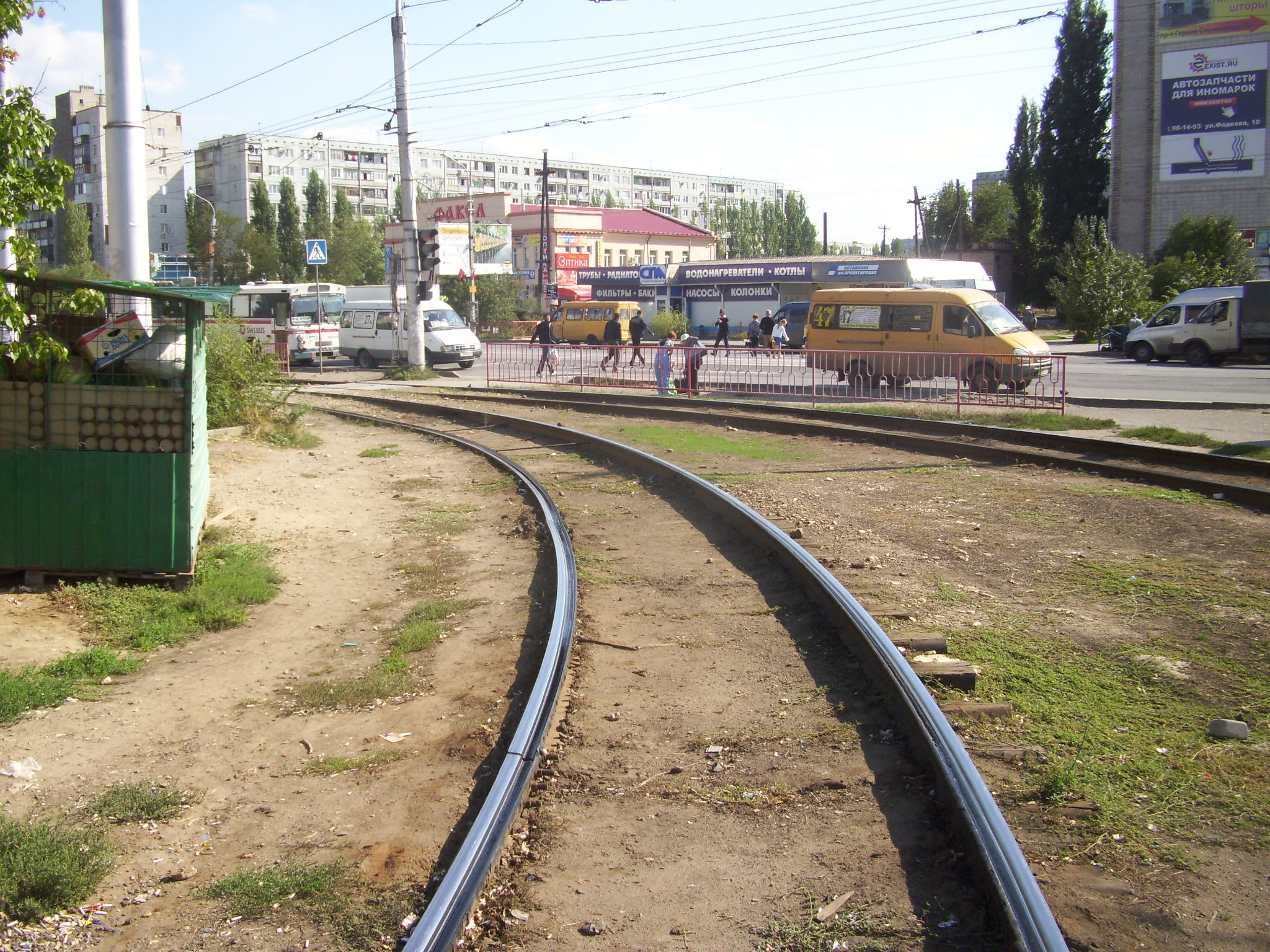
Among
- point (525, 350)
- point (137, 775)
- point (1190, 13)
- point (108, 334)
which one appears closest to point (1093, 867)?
point (137, 775)

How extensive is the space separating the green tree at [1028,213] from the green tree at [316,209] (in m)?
47.3

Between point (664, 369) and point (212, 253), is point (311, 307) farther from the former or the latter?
point (664, 369)

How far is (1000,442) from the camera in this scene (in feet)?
46.7

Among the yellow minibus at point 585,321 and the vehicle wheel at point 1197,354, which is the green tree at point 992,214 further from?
the vehicle wheel at point 1197,354

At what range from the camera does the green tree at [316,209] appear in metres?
76.8

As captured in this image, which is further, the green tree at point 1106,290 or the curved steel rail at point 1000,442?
the green tree at point 1106,290

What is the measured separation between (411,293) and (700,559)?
68.6 ft

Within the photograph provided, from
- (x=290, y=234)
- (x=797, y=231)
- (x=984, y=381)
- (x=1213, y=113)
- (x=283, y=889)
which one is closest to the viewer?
(x=283, y=889)

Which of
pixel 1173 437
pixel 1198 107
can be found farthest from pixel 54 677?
pixel 1198 107

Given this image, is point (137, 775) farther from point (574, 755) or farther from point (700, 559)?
point (700, 559)

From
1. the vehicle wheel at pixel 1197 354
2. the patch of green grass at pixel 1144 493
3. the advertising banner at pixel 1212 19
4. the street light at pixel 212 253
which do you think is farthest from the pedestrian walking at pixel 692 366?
the advertising banner at pixel 1212 19

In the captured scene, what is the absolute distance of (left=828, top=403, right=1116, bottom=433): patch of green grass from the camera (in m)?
15.8

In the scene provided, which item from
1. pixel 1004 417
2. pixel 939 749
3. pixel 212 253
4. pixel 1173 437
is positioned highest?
pixel 212 253

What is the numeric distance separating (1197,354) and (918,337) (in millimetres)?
12712
